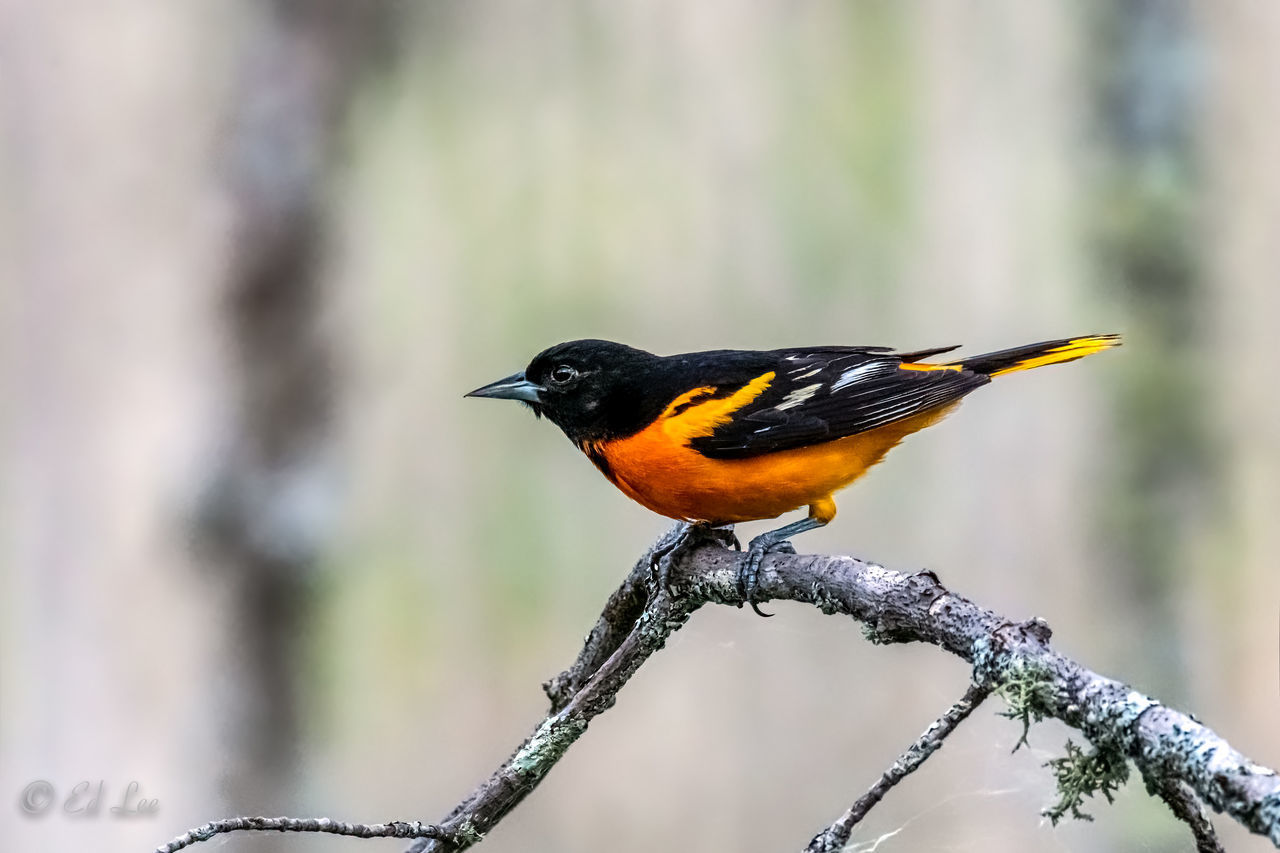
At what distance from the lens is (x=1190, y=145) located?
5.17 m

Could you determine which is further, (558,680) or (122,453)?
(122,453)

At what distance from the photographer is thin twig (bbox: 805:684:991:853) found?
1.65m

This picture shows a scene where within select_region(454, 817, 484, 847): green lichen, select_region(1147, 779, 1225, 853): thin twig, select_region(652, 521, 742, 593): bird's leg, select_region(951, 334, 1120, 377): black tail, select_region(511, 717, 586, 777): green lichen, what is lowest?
select_region(454, 817, 484, 847): green lichen

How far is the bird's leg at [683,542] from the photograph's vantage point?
9.01ft

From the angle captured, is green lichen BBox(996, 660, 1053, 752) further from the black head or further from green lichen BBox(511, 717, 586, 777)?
the black head

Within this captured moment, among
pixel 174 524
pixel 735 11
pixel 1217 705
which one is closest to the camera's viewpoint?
pixel 1217 705

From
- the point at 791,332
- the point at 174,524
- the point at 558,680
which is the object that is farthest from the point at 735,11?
the point at 558,680

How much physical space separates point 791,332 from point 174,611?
10.7 ft

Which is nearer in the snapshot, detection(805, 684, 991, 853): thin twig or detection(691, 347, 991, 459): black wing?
detection(805, 684, 991, 853): thin twig

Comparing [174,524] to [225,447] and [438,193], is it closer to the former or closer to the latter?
[225,447]

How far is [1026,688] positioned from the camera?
155 centimetres

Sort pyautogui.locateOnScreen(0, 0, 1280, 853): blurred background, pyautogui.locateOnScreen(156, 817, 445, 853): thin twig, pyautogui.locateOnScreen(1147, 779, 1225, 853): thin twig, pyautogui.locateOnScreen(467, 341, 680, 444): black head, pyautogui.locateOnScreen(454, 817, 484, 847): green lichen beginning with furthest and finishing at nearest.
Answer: pyautogui.locateOnScreen(0, 0, 1280, 853): blurred background, pyautogui.locateOnScreen(467, 341, 680, 444): black head, pyautogui.locateOnScreen(454, 817, 484, 847): green lichen, pyautogui.locateOnScreen(156, 817, 445, 853): thin twig, pyautogui.locateOnScreen(1147, 779, 1225, 853): thin twig

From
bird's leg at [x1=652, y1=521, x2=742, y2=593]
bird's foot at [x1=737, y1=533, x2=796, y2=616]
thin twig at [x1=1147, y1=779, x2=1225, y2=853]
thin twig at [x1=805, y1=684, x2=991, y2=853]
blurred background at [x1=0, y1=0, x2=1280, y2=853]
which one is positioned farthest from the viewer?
blurred background at [x1=0, y1=0, x2=1280, y2=853]

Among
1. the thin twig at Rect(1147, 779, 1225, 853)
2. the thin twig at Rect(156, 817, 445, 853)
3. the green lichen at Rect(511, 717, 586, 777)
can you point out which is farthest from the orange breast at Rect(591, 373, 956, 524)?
the thin twig at Rect(1147, 779, 1225, 853)
